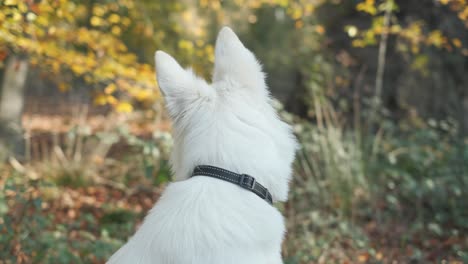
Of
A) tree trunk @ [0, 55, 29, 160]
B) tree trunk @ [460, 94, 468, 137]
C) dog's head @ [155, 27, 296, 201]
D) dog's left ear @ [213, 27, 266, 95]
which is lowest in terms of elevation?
tree trunk @ [0, 55, 29, 160]

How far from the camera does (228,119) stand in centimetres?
230

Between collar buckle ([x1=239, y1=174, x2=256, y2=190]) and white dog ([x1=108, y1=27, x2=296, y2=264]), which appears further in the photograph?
collar buckle ([x1=239, y1=174, x2=256, y2=190])

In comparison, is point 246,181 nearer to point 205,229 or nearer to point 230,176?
point 230,176

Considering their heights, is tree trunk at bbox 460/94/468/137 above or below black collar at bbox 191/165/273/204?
above

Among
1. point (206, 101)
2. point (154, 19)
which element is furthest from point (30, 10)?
point (154, 19)

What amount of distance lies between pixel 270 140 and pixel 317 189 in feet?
9.77

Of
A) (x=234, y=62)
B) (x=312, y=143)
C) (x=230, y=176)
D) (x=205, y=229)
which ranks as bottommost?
(x=205, y=229)

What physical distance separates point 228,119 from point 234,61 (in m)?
0.33

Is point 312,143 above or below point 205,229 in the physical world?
above

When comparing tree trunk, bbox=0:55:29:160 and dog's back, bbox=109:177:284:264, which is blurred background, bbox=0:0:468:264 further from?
dog's back, bbox=109:177:284:264

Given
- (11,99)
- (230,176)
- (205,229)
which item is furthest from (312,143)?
(11,99)

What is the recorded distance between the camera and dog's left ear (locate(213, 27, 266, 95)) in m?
2.34

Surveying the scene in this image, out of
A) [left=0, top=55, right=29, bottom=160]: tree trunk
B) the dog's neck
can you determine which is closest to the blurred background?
[left=0, top=55, right=29, bottom=160]: tree trunk

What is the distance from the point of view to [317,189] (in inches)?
204
